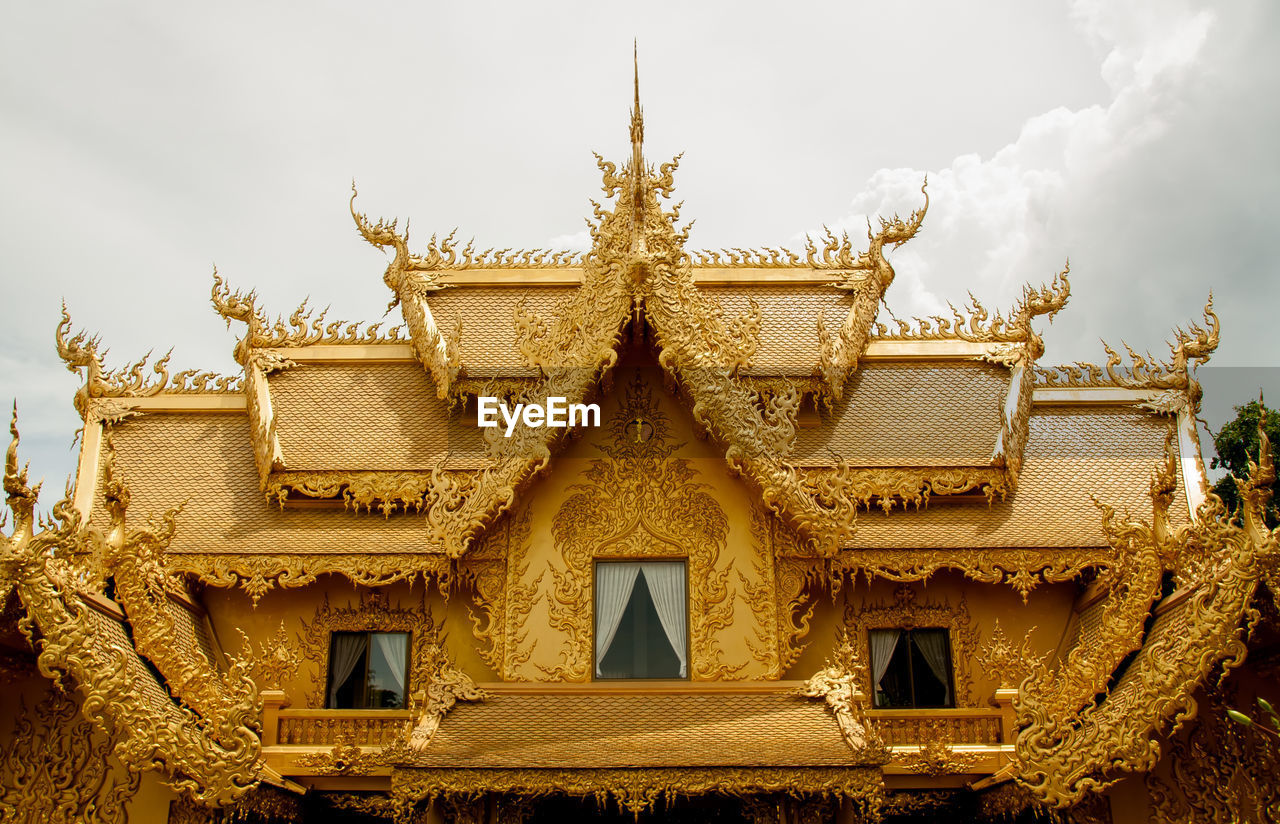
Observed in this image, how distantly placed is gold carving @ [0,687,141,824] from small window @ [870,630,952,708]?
5622 millimetres

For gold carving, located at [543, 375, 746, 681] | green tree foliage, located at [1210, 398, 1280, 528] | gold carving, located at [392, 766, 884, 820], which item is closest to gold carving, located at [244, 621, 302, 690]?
gold carving, located at [392, 766, 884, 820]

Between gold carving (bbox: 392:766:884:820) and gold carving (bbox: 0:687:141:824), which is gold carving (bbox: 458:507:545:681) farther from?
gold carving (bbox: 0:687:141:824)

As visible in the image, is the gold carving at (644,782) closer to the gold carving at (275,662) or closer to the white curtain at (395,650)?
the gold carving at (275,662)

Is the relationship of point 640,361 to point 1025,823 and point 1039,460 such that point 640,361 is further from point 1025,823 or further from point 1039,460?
point 1025,823

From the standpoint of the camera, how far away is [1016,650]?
8914mm

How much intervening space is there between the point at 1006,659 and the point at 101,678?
6293 mm

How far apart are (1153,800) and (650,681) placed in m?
3.55

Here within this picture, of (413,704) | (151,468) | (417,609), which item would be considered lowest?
(413,704)

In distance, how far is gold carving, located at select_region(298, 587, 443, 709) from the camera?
29.8 ft

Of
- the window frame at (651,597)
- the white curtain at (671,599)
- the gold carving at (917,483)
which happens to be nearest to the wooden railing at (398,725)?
the window frame at (651,597)

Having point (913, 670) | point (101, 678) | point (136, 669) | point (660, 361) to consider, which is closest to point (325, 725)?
point (136, 669)

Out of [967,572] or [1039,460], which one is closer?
[967,572]

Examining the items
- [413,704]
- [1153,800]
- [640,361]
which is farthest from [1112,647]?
[413,704]

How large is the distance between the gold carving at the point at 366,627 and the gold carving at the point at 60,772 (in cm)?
156
